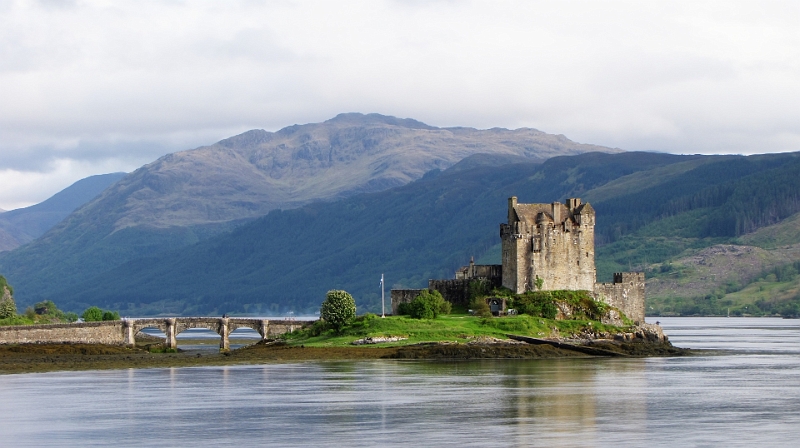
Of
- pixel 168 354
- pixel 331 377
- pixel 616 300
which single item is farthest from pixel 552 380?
pixel 168 354

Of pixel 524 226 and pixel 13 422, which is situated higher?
pixel 524 226

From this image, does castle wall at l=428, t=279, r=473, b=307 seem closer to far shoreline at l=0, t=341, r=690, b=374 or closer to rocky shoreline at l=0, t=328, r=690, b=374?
rocky shoreline at l=0, t=328, r=690, b=374

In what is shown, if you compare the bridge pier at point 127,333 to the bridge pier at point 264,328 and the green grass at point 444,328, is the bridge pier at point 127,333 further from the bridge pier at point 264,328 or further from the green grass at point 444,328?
the green grass at point 444,328

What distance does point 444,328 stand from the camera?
118750 mm

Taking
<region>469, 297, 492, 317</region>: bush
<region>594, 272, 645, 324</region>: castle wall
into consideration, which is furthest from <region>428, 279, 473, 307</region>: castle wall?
<region>594, 272, 645, 324</region>: castle wall

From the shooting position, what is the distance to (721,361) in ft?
385

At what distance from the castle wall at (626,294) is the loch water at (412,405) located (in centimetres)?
2190

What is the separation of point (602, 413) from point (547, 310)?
55309 millimetres

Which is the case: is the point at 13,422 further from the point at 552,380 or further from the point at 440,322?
the point at 440,322

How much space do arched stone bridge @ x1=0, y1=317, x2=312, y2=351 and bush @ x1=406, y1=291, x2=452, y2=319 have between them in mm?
16715

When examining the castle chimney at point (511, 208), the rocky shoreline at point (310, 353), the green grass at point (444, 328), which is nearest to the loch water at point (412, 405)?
the rocky shoreline at point (310, 353)

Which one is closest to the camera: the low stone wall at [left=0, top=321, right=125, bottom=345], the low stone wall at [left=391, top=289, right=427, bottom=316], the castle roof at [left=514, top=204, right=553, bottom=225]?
the low stone wall at [left=0, top=321, right=125, bottom=345]

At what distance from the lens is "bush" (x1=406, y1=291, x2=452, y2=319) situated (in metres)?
123

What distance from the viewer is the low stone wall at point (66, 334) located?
126062 millimetres
